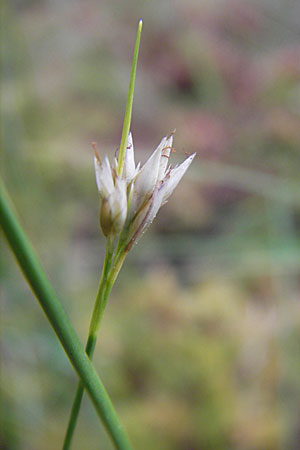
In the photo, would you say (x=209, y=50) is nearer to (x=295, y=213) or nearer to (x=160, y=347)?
(x=295, y=213)

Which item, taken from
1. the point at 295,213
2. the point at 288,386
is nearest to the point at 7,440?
the point at 288,386

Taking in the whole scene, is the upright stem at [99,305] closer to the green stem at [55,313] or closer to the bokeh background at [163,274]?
the green stem at [55,313]

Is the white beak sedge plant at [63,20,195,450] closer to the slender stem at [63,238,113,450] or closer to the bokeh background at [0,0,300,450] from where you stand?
the slender stem at [63,238,113,450]

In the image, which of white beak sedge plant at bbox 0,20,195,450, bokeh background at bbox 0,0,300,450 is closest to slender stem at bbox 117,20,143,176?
white beak sedge plant at bbox 0,20,195,450

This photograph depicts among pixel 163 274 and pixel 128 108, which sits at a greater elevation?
pixel 128 108

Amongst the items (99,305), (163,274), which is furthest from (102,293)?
(163,274)

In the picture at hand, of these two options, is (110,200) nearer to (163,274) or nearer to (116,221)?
(116,221)
